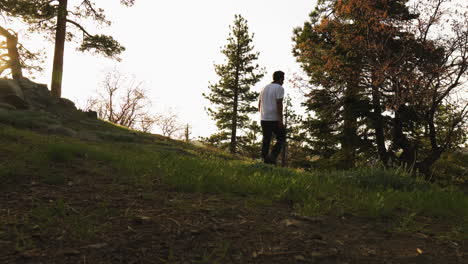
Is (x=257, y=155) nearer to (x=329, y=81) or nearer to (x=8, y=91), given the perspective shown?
(x=329, y=81)

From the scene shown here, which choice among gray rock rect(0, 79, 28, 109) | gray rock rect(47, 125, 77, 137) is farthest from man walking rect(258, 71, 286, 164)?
gray rock rect(0, 79, 28, 109)

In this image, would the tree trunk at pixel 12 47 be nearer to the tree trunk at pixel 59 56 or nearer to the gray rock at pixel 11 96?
the tree trunk at pixel 59 56

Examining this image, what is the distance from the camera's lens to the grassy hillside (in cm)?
198

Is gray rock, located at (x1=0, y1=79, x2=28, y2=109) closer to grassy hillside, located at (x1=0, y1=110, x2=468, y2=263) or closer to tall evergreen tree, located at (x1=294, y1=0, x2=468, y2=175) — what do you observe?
grassy hillside, located at (x1=0, y1=110, x2=468, y2=263)

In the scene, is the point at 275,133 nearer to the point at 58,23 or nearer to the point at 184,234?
the point at 184,234

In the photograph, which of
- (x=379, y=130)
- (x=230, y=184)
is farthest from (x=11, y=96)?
(x=379, y=130)

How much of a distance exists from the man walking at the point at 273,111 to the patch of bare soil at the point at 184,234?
3.72 meters

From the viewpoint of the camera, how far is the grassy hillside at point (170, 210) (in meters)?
1.98

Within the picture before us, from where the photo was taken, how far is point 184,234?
87.0 inches

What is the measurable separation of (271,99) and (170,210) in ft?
14.5

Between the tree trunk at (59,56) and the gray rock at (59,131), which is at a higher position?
the tree trunk at (59,56)

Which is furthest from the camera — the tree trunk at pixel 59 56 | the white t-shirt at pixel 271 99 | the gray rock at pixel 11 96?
the tree trunk at pixel 59 56

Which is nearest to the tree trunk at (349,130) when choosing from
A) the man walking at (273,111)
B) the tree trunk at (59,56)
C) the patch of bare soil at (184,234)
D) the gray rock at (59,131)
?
the man walking at (273,111)

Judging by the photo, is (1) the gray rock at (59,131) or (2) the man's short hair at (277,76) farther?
(1) the gray rock at (59,131)
